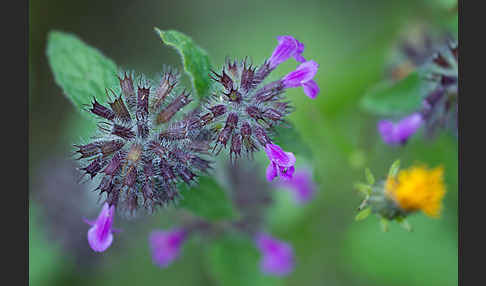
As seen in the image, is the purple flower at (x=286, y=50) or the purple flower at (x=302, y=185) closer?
the purple flower at (x=286, y=50)

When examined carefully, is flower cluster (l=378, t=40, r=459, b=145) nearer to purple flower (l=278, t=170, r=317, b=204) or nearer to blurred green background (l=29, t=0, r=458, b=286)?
blurred green background (l=29, t=0, r=458, b=286)

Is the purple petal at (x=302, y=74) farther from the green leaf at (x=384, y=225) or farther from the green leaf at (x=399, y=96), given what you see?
the green leaf at (x=399, y=96)

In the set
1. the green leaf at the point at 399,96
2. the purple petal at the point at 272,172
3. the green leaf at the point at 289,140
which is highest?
the green leaf at the point at 399,96

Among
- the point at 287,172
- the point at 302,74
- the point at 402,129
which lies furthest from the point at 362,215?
the point at 302,74

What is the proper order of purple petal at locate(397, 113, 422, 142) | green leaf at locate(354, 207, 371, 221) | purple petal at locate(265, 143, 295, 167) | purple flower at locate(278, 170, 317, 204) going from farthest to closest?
purple flower at locate(278, 170, 317, 204) < purple petal at locate(397, 113, 422, 142) < green leaf at locate(354, 207, 371, 221) < purple petal at locate(265, 143, 295, 167)

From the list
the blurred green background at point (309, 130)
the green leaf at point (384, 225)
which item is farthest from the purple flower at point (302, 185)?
the green leaf at point (384, 225)

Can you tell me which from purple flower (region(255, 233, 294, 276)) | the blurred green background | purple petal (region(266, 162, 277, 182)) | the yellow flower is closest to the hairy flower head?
purple petal (region(266, 162, 277, 182))
